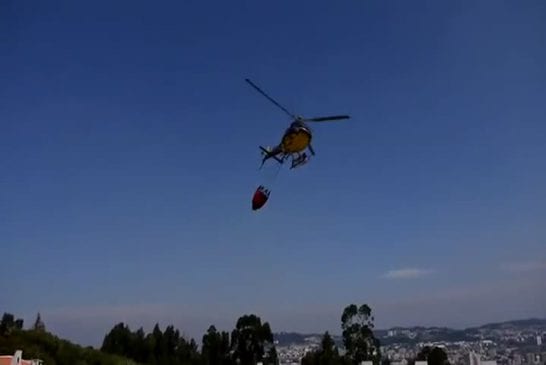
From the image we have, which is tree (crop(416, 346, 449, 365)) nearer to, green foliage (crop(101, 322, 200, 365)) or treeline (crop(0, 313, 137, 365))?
green foliage (crop(101, 322, 200, 365))

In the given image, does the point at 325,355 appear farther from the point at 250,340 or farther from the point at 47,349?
the point at 47,349

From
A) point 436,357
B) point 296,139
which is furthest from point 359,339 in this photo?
point 296,139

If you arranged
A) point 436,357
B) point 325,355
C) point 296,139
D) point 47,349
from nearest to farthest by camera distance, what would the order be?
point 296,139 < point 47,349 < point 325,355 < point 436,357

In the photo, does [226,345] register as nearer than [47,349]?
No

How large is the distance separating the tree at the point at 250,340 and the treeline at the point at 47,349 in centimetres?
2539

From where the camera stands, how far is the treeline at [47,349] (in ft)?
159

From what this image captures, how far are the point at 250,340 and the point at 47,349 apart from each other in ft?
109

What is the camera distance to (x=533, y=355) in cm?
15850

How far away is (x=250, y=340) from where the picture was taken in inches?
3157

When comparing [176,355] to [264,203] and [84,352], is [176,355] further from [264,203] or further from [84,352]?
[264,203]

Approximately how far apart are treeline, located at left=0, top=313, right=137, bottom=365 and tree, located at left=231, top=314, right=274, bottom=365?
25.4 meters

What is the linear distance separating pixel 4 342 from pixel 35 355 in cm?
501

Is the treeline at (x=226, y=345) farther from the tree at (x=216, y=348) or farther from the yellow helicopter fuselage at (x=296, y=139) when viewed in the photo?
the yellow helicopter fuselage at (x=296, y=139)

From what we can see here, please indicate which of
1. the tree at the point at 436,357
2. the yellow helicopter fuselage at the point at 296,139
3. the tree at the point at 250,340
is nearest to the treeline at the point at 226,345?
A: the tree at the point at 250,340
